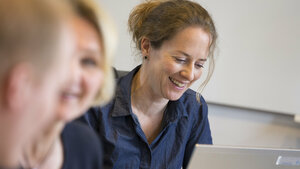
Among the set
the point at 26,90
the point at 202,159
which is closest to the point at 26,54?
the point at 26,90

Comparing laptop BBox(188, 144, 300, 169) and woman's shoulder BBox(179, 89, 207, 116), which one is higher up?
laptop BBox(188, 144, 300, 169)

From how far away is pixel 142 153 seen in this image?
3.60ft

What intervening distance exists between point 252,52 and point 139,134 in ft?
3.49

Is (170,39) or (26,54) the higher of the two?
(26,54)

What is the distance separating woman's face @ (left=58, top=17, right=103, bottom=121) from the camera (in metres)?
0.40

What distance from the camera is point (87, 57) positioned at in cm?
42

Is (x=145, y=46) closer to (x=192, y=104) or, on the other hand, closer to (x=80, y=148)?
(x=192, y=104)

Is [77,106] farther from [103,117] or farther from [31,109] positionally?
[103,117]

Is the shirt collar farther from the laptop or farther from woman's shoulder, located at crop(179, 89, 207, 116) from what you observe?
the laptop

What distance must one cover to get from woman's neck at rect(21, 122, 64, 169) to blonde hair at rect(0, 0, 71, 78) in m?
0.15

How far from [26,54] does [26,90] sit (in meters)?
0.04

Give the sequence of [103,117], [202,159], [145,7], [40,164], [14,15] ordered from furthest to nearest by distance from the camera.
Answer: [145,7]
[103,117]
[202,159]
[40,164]
[14,15]

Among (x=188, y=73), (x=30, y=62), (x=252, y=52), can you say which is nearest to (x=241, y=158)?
(x=188, y=73)

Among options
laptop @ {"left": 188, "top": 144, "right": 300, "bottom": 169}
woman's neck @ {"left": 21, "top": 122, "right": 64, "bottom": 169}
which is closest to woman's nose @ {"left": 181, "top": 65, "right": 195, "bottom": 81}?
laptop @ {"left": 188, "top": 144, "right": 300, "bottom": 169}
